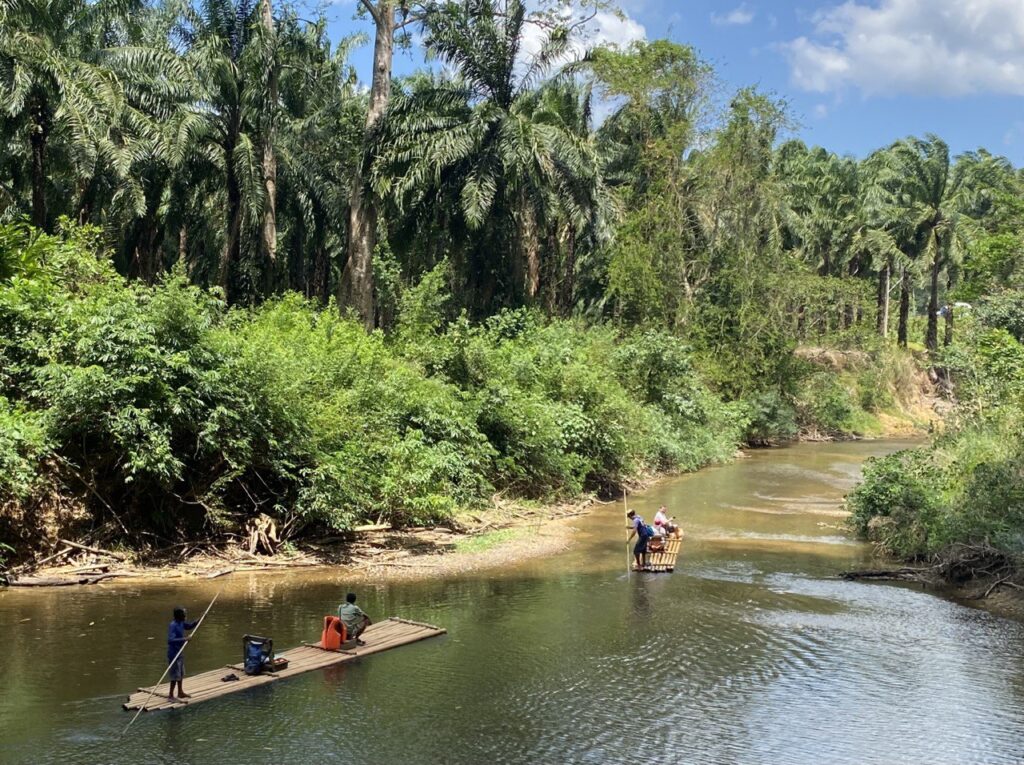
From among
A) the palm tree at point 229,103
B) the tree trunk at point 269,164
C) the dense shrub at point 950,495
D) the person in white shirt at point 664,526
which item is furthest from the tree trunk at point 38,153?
the dense shrub at point 950,495

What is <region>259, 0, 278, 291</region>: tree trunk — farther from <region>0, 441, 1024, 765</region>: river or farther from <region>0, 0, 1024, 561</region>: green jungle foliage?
<region>0, 441, 1024, 765</region>: river

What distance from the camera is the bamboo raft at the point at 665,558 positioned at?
1877 cm

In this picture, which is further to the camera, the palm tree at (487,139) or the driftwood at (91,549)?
the palm tree at (487,139)

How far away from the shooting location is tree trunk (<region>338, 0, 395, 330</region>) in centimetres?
3000

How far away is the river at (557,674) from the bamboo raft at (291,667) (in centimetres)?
16

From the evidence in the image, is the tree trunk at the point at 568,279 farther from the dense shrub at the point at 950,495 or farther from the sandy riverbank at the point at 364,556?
the sandy riverbank at the point at 364,556

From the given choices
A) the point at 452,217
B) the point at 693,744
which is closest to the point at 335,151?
the point at 452,217

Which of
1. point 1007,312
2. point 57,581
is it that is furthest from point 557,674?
point 1007,312

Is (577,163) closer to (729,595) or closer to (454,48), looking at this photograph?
(454,48)

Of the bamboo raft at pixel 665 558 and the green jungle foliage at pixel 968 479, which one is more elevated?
the green jungle foliage at pixel 968 479

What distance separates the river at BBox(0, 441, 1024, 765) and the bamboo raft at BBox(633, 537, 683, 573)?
0.34 m

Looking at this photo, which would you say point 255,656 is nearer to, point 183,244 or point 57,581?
point 57,581

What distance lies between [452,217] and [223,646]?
25449 mm

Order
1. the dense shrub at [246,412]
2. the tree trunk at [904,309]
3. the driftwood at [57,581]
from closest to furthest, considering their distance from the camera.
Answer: the driftwood at [57,581]
the dense shrub at [246,412]
the tree trunk at [904,309]
